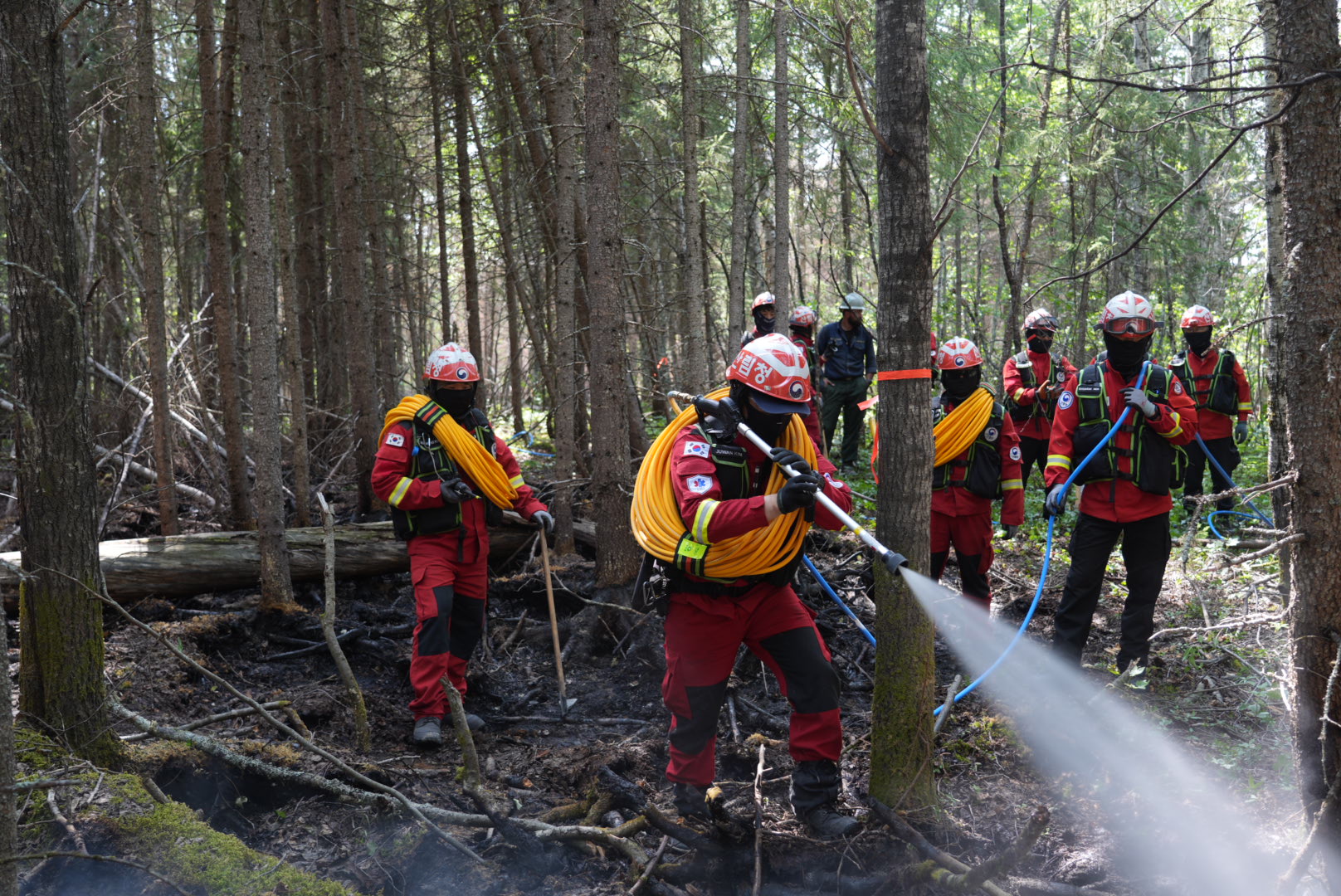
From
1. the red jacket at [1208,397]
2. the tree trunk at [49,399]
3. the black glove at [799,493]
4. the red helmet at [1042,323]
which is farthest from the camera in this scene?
the red jacket at [1208,397]

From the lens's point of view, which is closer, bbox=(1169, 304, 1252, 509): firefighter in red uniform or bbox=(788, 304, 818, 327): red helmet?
bbox=(1169, 304, 1252, 509): firefighter in red uniform

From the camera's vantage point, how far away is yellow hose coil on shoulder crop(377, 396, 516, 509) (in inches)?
238

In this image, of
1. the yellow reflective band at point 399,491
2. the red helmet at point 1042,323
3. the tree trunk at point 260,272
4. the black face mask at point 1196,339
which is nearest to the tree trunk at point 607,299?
the yellow reflective band at point 399,491

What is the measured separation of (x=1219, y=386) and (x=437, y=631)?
8.14 metres

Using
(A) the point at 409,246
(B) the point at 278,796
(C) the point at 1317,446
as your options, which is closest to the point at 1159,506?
(C) the point at 1317,446

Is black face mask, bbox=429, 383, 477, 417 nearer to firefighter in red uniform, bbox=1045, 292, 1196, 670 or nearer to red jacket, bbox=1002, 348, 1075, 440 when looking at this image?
firefighter in red uniform, bbox=1045, 292, 1196, 670

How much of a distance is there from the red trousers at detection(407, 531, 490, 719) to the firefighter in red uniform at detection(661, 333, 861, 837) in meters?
1.90

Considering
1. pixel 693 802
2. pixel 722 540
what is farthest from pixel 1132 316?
pixel 693 802

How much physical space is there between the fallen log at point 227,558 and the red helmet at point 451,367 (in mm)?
2311

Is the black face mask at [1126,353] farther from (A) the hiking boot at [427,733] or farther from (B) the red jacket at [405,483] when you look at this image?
(A) the hiking boot at [427,733]

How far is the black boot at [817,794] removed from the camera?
4.20 meters

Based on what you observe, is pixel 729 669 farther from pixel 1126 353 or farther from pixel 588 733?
pixel 1126 353

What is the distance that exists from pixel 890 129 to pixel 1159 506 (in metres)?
3.26

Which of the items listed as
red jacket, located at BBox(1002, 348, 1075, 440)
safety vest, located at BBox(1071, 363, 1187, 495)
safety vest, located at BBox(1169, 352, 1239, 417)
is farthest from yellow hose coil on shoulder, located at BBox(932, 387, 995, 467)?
safety vest, located at BBox(1169, 352, 1239, 417)
